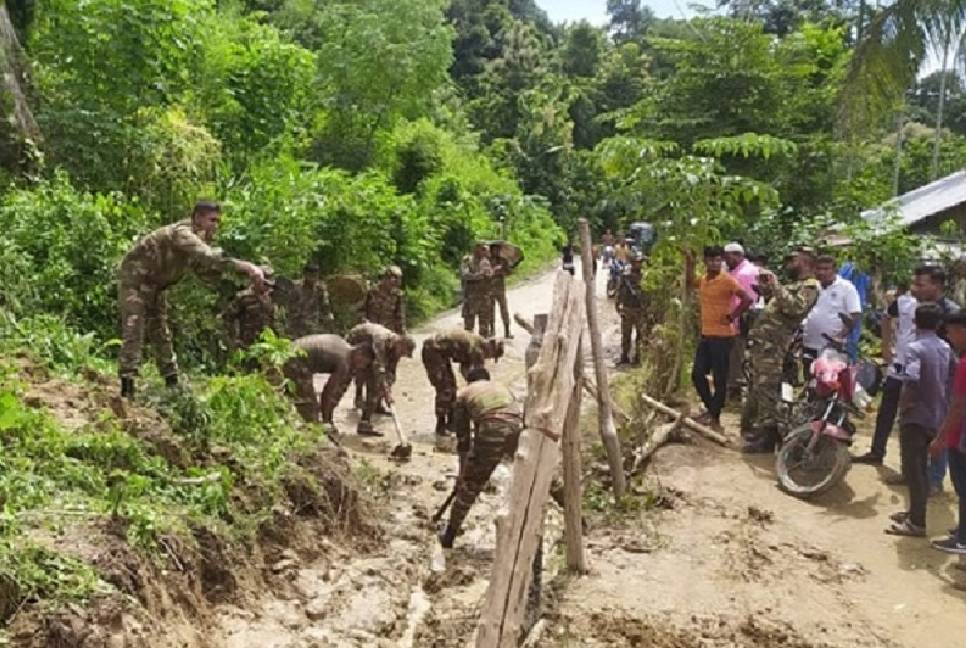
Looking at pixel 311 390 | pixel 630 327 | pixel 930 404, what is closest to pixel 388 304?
pixel 311 390

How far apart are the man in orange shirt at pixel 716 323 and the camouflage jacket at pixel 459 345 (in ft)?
7.67

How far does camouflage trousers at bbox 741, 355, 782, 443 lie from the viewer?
28.2 feet

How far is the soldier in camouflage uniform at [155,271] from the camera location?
6.20 m

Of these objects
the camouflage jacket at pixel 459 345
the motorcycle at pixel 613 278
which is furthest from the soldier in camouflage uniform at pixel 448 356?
the motorcycle at pixel 613 278

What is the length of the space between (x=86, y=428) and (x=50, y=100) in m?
6.76

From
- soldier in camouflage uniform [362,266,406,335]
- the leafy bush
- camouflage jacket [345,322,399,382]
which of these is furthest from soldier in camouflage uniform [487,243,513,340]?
the leafy bush

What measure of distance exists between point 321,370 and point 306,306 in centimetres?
299

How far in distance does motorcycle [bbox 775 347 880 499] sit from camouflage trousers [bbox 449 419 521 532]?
9.45 feet

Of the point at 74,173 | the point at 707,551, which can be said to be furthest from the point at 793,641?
the point at 74,173

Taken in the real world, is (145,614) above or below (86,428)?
below

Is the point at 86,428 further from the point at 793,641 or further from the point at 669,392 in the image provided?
the point at 669,392

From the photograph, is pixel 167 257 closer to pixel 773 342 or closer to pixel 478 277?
pixel 773 342

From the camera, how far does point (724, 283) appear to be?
29.2ft

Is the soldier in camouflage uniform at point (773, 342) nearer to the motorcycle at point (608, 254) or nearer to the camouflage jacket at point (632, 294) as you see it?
the camouflage jacket at point (632, 294)
